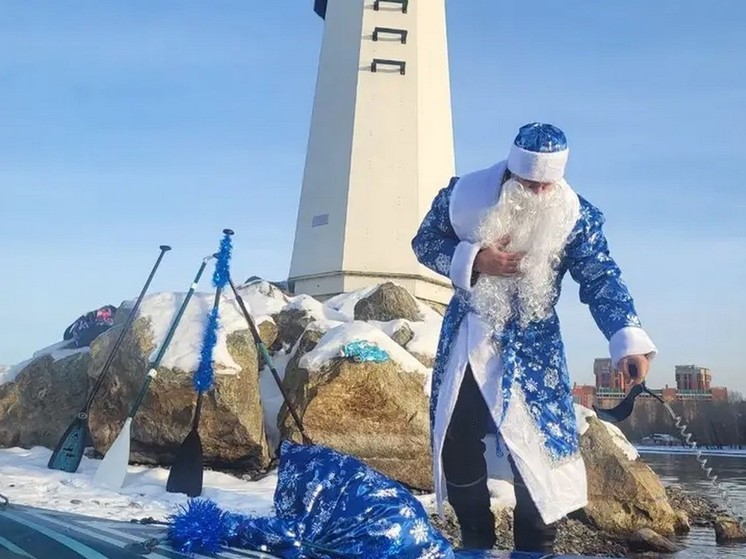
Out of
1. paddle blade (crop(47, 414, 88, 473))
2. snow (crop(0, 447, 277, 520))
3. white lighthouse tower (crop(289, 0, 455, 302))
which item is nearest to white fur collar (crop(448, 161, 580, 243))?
snow (crop(0, 447, 277, 520))

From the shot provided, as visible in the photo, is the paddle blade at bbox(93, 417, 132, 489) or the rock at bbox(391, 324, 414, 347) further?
the rock at bbox(391, 324, 414, 347)

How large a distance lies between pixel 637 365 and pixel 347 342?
4.74m

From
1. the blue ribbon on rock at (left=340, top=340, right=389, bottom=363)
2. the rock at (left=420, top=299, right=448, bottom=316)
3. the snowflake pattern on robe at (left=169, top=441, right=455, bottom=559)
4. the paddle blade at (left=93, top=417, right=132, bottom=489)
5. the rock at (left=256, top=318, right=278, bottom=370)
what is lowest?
the snowflake pattern on robe at (left=169, top=441, right=455, bottom=559)

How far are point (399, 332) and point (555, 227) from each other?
567 cm

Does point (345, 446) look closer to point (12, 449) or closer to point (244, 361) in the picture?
point (244, 361)

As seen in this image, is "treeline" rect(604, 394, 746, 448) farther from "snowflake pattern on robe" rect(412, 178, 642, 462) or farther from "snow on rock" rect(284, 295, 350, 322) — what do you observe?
"snowflake pattern on robe" rect(412, 178, 642, 462)

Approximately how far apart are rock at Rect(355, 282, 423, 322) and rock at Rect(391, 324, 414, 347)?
27.6 inches

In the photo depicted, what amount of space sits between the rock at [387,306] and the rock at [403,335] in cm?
70

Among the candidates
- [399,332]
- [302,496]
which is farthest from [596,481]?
[302,496]

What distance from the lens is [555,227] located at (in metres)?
2.33

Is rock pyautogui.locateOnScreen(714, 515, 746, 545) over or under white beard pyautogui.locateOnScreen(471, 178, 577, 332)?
under

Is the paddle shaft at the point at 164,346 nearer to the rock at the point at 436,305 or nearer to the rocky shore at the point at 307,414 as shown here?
the rocky shore at the point at 307,414

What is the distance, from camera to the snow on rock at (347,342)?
22.0 feet

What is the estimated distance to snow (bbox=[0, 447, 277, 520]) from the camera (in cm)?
450
